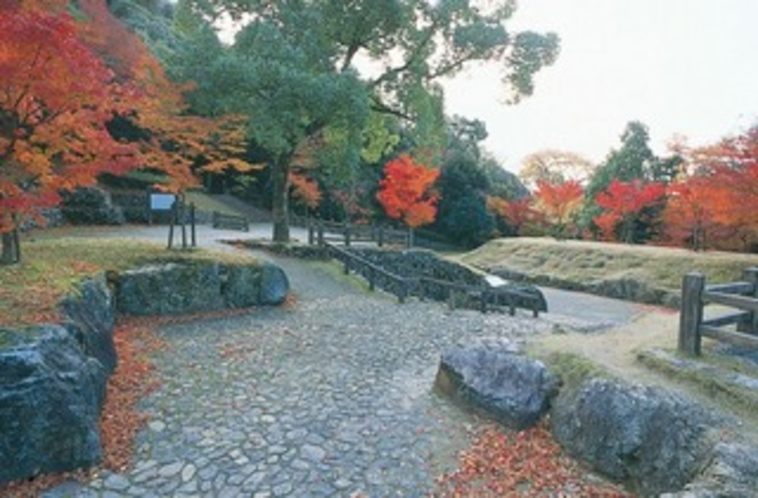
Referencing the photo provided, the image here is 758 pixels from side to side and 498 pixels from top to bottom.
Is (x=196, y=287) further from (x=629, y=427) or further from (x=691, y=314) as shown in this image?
(x=691, y=314)

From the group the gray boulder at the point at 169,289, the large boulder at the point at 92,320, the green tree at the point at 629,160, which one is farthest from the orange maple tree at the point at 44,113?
the green tree at the point at 629,160

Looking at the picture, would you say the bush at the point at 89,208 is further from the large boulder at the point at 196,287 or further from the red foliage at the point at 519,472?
the red foliage at the point at 519,472

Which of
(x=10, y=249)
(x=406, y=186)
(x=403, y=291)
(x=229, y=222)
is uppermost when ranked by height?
(x=406, y=186)

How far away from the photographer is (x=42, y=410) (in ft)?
15.9

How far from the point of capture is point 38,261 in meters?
9.79

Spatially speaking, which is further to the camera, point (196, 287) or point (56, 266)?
point (196, 287)

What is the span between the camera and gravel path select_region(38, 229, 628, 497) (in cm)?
504

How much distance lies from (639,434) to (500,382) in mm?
1967

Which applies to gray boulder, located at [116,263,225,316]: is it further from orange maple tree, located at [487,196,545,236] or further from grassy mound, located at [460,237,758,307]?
orange maple tree, located at [487,196,545,236]

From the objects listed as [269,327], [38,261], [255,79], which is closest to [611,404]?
[269,327]

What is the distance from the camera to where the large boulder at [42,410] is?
15.3ft

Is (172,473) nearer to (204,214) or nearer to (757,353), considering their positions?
(757,353)

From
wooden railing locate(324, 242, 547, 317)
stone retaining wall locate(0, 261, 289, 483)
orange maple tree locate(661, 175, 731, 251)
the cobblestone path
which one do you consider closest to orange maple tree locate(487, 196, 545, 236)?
orange maple tree locate(661, 175, 731, 251)

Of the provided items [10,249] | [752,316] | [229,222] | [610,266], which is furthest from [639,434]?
[229,222]
